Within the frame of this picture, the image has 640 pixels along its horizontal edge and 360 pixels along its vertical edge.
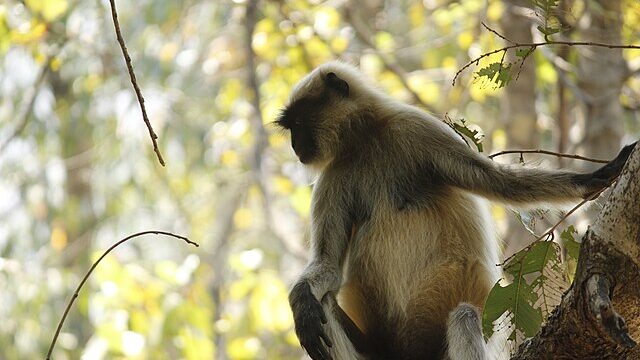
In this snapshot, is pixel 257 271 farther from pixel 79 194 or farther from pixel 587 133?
pixel 79 194

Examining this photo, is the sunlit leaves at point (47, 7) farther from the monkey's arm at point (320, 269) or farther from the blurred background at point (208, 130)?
the monkey's arm at point (320, 269)

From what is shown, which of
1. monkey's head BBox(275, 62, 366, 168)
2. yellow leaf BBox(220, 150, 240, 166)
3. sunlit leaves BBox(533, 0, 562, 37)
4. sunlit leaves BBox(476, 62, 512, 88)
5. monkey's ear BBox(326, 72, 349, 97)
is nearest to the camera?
sunlit leaves BBox(533, 0, 562, 37)

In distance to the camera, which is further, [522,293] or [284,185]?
[284,185]

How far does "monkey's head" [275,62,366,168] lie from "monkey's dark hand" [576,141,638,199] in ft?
3.91

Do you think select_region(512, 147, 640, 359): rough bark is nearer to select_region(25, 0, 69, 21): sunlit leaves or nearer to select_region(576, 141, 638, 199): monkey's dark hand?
select_region(576, 141, 638, 199): monkey's dark hand

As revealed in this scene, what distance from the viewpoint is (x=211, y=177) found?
11.0m

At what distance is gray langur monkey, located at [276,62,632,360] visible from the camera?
3322 mm

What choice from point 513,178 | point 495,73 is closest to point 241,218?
point 513,178

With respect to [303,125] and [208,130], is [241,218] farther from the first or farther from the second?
[303,125]

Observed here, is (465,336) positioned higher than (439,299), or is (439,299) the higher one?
(439,299)

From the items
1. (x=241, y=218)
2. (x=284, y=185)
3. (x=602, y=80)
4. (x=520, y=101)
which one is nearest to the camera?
(x=602, y=80)

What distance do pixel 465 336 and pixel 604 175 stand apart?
29.9 inches

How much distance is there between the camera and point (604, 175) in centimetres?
273

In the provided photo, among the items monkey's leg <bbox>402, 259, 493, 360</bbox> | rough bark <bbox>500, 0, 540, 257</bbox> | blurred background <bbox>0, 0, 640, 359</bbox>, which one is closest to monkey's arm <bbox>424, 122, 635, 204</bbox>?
blurred background <bbox>0, 0, 640, 359</bbox>
